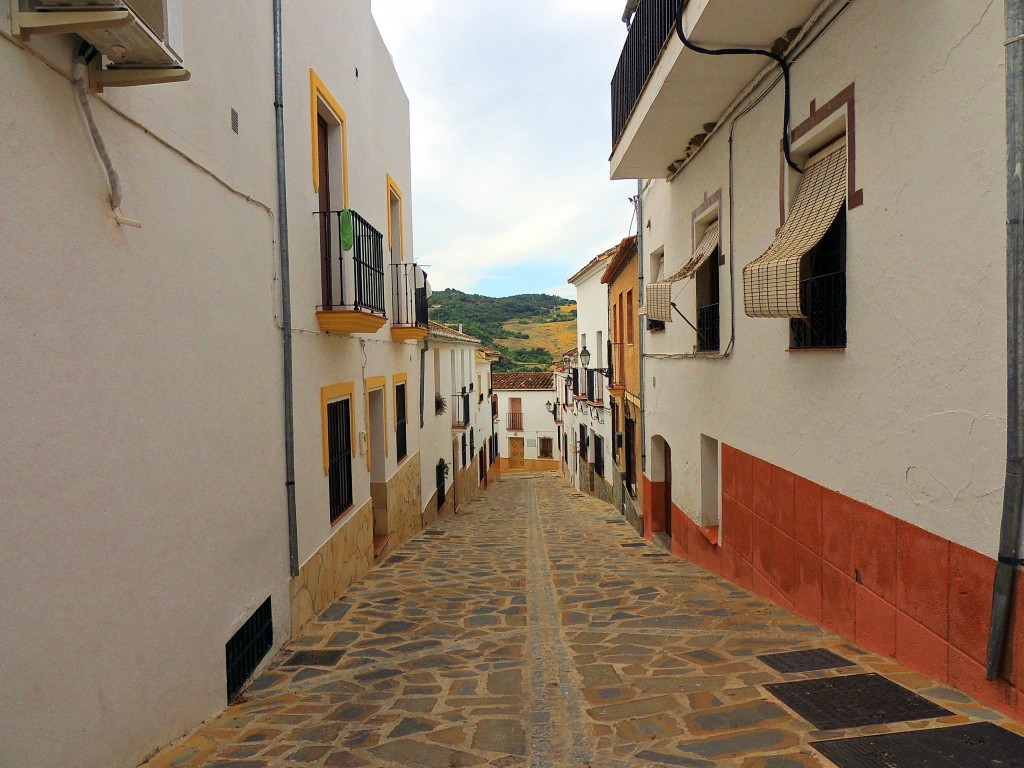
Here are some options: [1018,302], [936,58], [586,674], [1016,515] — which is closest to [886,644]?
[1016,515]

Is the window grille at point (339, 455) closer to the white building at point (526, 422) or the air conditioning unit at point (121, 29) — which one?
the air conditioning unit at point (121, 29)

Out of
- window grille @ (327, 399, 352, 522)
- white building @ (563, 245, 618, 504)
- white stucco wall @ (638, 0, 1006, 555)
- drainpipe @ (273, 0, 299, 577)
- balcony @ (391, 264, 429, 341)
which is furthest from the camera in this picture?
white building @ (563, 245, 618, 504)

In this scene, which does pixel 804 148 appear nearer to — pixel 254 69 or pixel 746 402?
pixel 746 402

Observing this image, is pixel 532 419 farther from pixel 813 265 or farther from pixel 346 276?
pixel 813 265

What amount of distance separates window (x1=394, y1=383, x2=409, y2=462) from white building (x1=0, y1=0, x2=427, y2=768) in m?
4.00

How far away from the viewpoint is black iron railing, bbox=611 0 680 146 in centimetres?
627

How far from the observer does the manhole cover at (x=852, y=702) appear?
3.36m

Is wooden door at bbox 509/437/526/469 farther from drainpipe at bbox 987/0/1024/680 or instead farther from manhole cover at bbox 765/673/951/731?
drainpipe at bbox 987/0/1024/680

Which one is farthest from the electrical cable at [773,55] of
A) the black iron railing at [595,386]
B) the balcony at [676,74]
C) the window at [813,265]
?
the black iron railing at [595,386]

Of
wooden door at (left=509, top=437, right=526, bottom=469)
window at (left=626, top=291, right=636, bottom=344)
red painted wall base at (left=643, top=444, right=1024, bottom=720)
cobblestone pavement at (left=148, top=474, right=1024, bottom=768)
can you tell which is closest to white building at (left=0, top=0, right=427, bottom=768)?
cobblestone pavement at (left=148, top=474, right=1024, bottom=768)

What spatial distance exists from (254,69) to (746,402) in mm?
5026

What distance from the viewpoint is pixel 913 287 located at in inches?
152

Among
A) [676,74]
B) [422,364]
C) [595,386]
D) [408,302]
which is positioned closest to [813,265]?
[676,74]

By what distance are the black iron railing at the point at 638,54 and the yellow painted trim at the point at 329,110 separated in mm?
3235
